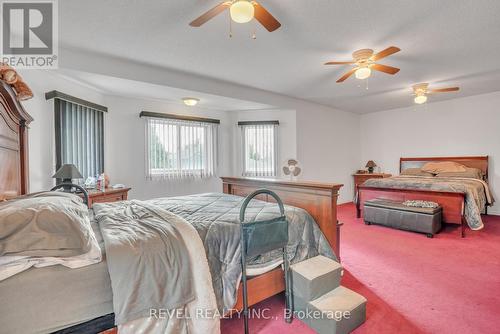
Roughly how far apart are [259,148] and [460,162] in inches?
166

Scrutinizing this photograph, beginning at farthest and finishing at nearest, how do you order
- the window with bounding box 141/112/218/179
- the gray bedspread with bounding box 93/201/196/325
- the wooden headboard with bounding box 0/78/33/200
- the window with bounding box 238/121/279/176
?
the window with bounding box 238/121/279/176, the window with bounding box 141/112/218/179, the wooden headboard with bounding box 0/78/33/200, the gray bedspread with bounding box 93/201/196/325

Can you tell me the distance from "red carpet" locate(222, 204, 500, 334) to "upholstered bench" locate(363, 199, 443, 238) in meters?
0.14

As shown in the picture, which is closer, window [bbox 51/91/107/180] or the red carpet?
the red carpet

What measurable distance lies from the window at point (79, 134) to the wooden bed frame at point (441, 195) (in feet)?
15.2

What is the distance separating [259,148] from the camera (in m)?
5.25

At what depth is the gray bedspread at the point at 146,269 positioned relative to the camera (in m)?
1.13

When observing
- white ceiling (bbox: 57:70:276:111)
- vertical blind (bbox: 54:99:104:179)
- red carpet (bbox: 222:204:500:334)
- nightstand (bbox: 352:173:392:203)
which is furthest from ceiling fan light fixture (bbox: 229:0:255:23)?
nightstand (bbox: 352:173:392:203)

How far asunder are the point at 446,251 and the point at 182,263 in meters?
3.32

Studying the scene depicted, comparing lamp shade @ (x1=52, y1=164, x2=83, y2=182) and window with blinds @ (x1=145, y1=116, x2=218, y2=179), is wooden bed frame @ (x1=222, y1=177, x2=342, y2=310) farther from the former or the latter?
window with blinds @ (x1=145, y1=116, x2=218, y2=179)

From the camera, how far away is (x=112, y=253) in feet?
3.83

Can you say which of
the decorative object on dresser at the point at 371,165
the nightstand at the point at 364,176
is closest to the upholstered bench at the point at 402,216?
the nightstand at the point at 364,176

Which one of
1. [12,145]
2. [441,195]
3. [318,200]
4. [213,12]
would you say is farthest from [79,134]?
[441,195]

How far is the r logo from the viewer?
6.42 ft
